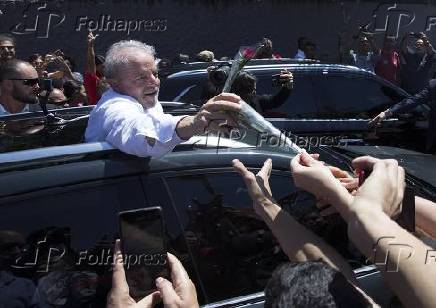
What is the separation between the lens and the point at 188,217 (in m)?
2.09

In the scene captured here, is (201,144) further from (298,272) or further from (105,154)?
(298,272)

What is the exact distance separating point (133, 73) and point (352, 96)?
3838 millimetres

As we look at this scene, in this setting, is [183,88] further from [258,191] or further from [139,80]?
[258,191]

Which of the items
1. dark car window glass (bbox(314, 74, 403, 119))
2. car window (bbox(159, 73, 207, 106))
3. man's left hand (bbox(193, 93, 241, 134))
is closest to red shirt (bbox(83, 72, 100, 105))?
car window (bbox(159, 73, 207, 106))

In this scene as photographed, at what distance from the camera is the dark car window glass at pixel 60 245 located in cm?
180

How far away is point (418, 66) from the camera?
28.1 ft

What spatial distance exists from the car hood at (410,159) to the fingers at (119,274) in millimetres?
2138

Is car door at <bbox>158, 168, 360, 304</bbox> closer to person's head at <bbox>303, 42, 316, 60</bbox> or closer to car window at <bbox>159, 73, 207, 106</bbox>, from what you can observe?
car window at <bbox>159, 73, 207, 106</bbox>

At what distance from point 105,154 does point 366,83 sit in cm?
444

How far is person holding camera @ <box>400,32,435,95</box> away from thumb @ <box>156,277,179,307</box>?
7.59m

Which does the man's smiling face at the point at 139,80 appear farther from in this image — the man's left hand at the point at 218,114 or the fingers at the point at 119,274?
the fingers at the point at 119,274

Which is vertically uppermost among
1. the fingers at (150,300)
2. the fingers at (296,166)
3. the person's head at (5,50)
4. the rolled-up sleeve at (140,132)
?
the fingers at (296,166)

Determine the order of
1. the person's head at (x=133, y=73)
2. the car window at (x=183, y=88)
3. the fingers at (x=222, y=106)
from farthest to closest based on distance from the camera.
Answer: the car window at (x=183, y=88), the person's head at (x=133, y=73), the fingers at (x=222, y=106)

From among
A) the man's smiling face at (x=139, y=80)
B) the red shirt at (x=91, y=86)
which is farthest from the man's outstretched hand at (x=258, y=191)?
the red shirt at (x=91, y=86)
